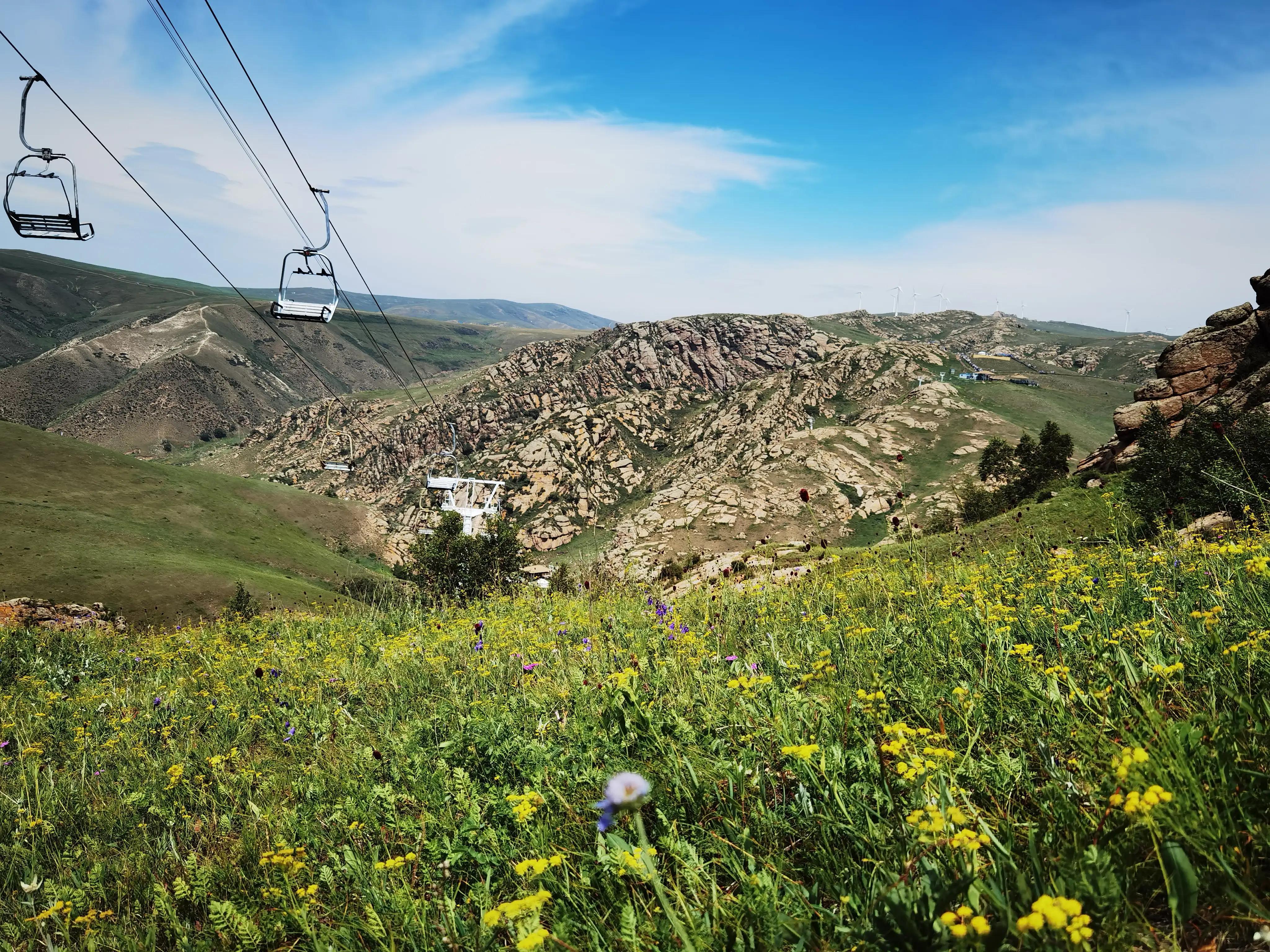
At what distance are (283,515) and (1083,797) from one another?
4895 inches

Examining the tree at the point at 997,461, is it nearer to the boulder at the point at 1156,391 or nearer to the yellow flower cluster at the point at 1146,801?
the boulder at the point at 1156,391

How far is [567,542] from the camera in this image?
148 metres

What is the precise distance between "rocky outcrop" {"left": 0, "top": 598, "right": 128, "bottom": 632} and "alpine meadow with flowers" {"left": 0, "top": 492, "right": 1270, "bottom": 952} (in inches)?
560

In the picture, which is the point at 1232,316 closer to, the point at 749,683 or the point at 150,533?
the point at 749,683

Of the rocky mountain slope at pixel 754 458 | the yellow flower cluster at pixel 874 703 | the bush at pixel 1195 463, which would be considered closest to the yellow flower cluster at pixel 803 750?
the yellow flower cluster at pixel 874 703

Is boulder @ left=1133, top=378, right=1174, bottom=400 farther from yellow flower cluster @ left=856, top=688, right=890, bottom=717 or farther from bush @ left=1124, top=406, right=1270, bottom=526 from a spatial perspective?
yellow flower cluster @ left=856, top=688, right=890, bottom=717

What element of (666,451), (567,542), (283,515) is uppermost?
(666,451)

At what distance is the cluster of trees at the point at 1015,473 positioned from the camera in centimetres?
5234

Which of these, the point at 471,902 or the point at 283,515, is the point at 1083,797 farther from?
the point at 283,515

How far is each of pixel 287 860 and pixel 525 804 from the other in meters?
1.18

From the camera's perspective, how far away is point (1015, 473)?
69.4 metres

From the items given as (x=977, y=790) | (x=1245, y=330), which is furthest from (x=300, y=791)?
(x=1245, y=330)

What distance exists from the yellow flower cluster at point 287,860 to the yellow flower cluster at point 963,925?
8.83 ft

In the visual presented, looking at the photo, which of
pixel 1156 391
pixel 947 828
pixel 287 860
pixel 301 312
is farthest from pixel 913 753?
pixel 1156 391
